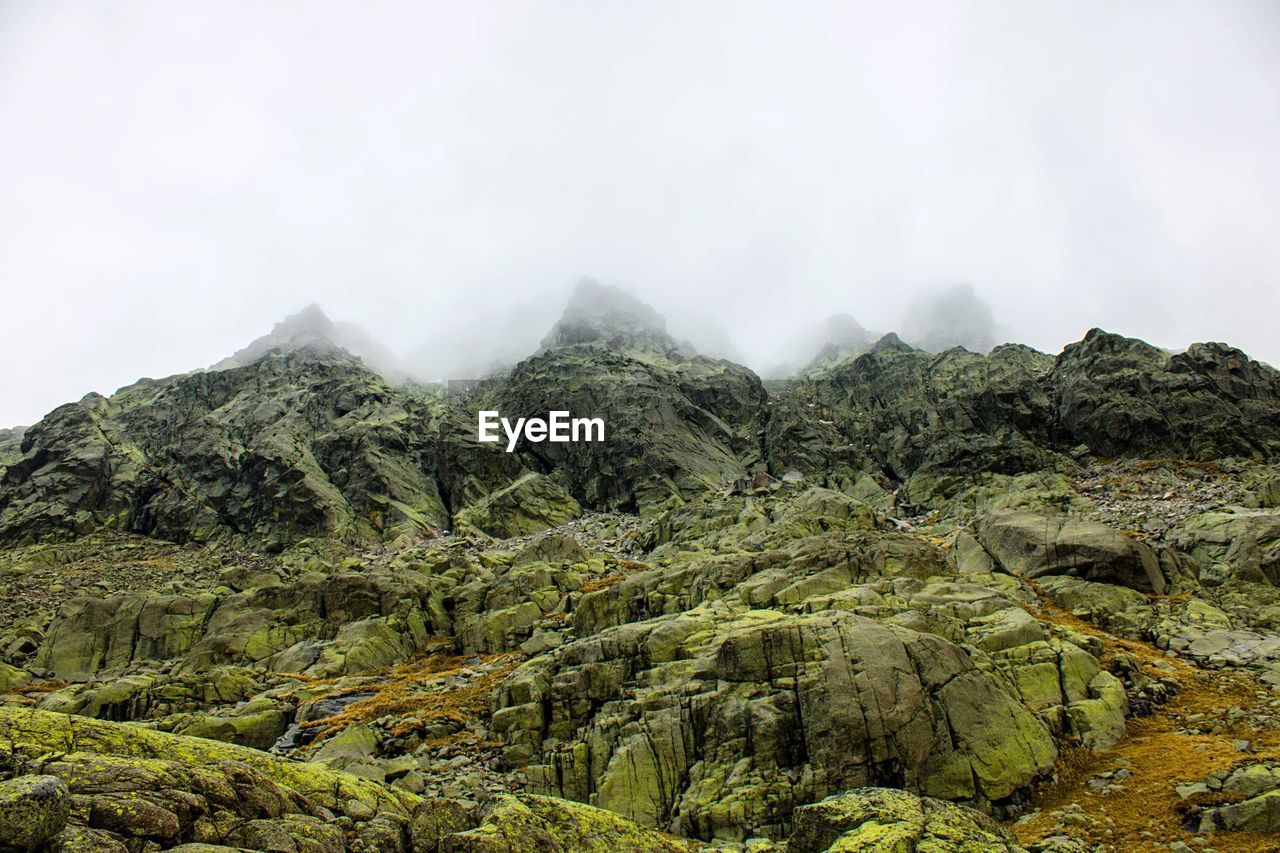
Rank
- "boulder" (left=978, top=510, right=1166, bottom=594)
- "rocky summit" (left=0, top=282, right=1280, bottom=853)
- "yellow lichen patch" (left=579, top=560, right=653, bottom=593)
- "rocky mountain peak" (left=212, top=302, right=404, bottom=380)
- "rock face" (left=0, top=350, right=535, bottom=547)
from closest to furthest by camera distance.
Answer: "rocky summit" (left=0, top=282, right=1280, bottom=853) < "boulder" (left=978, top=510, right=1166, bottom=594) < "yellow lichen patch" (left=579, top=560, right=653, bottom=593) < "rock face" (left=0, top=350, right=535, bottom=547) < "rocky mountain peak" (left=212, top=302, right=404, bottom=380)

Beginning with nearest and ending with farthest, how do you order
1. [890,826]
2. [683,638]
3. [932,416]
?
[890,826]
[683,638]
[932,416]

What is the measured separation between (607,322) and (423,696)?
438 ft

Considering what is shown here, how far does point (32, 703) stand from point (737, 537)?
46.8 m

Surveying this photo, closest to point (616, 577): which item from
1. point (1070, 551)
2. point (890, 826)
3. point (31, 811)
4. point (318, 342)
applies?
point (1070, 551)

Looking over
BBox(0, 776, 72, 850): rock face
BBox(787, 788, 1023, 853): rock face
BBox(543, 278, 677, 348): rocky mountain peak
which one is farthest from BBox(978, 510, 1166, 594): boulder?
BBox(543, 278, 677, 348): rocky mountain peak

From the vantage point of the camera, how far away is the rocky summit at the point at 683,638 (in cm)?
1339

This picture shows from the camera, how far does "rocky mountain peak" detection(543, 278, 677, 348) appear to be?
15062 centimetres

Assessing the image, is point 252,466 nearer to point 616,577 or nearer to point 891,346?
point 616,577

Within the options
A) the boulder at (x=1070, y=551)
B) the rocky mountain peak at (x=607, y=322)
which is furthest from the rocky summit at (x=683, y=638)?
the rocky mountain peak at (x=607, y=322)

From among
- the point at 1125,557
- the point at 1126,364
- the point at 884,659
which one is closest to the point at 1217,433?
the point at 1126,364

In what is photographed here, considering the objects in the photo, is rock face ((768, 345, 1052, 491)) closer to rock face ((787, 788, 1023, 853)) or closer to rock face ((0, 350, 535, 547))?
rock face ((0, 350, 535, 547))

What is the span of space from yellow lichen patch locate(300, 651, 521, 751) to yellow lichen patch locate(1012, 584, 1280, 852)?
21.5 metres

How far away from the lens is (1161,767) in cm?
1789

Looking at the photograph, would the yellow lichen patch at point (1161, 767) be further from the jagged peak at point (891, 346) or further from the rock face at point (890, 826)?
the jagged peak at point (891, 346)
